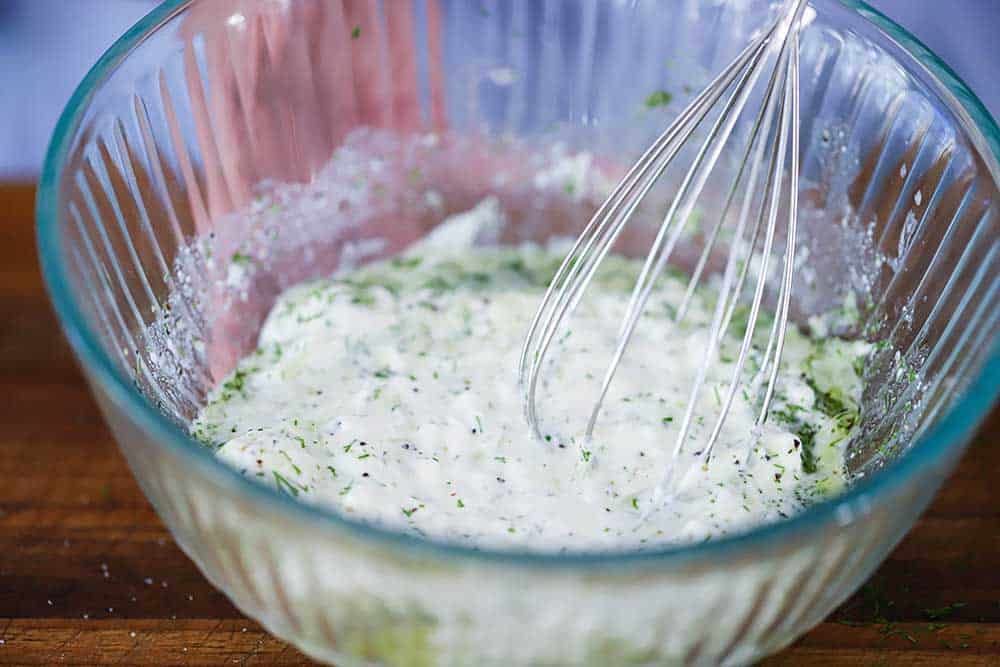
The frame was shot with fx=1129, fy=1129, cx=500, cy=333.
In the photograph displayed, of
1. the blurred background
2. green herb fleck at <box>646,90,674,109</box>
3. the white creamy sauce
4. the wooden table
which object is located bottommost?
the wooden table

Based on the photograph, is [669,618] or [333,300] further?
[333,300]

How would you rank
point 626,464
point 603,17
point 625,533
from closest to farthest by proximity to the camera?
1. point 625,533
2. point 626,464
3. point 603,17

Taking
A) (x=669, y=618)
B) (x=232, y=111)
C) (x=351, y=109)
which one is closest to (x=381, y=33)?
(x=351, y=109)

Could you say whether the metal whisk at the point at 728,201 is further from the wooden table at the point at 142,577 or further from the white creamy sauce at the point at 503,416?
the wooden table at the point at 142,577

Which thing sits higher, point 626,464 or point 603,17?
point 603,17

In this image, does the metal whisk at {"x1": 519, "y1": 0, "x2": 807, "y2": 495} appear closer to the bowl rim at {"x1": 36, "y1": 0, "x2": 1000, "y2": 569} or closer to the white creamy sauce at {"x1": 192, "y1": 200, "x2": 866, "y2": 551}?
the white creamy sauce at {"x1": 192, "y1": 200, "x2": 866, "y2": 551}

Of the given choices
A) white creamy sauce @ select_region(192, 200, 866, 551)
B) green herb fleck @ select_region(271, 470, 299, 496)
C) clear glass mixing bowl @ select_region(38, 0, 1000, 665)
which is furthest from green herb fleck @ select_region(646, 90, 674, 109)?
green herb fleck @ select_region(271, 470, 299, 496)

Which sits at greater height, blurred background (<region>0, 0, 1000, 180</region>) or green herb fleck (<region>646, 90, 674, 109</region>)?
green herb fleck (<region>646, 90, 674, 109</region>)

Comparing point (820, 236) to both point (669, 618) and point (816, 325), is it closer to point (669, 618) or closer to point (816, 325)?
point (816, 325)
